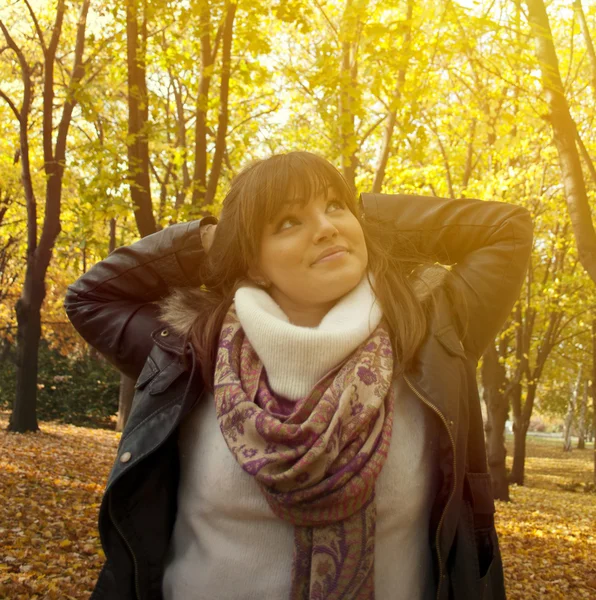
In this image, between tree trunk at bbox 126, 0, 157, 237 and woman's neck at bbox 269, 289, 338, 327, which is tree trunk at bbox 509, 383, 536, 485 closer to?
tree trunk at bbox 126, 0, 157, 237

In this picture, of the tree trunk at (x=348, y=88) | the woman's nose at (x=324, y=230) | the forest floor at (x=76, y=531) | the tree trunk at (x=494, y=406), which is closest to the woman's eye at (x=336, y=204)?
the woman's nose at (x=324, y=230)

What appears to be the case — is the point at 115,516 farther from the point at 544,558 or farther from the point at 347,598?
the point at 544,558

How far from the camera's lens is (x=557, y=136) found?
5801 mm

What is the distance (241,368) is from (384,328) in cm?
43

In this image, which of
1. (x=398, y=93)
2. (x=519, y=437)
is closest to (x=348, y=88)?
(x=398, y=93)

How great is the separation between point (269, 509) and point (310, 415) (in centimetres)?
29

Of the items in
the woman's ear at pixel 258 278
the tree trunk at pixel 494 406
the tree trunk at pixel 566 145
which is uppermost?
the tree trunk at pixel 566 145

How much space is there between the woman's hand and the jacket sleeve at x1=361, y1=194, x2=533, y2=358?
1.74 ft

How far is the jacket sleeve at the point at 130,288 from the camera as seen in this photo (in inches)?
84.7

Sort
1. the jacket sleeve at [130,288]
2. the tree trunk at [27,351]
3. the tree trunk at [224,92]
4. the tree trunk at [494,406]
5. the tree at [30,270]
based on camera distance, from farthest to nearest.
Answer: the tree trunk at [494,406], the tree trunk at [27,351], the tree at [30,270], the tree trunk at [224,92], the jacket sleeve at [130,288]

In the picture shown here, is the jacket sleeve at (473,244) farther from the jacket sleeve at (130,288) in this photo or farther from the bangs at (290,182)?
the jacket sleeve at (130,288)

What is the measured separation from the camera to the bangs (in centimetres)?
195

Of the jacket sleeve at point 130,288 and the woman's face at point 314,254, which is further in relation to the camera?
the jacket sleeve at point 130,288

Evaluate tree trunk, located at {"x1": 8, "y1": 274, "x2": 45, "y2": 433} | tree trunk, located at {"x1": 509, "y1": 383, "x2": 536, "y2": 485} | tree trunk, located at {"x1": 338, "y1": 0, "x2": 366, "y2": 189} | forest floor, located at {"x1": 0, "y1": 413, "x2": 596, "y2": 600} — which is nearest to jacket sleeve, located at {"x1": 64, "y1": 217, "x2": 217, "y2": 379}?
forest floor, located at {"x1": 0, "y1": 413, "x2": 596, "y2": 600}
